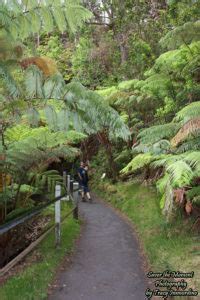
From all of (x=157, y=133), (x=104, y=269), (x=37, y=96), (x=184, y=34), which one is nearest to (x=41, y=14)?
(x=37, y=96)

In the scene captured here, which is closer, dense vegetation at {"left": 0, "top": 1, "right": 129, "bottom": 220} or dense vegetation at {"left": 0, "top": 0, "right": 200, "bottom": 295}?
dense vegetation at {"left": 0, "top": 1, "right": 129, "bottom": 220}

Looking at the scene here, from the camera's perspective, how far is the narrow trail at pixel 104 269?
4.84 m

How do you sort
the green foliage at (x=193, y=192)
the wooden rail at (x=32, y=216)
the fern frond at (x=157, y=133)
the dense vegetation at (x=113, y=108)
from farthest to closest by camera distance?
1. the fern frond at (x=157, y=133)
2. the green foliage at (x=193, y=192)
3. the dense vegetation at (x=113, y=108)
4. the wooden rail at (x=32, y=216)

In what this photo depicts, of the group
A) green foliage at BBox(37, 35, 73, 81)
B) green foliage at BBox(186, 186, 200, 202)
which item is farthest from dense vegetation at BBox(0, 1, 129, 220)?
Answer: green foliage at BBox(37, 35, 73, 81)

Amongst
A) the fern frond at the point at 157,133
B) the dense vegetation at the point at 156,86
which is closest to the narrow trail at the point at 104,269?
the dense vegetation at the point at 156,86

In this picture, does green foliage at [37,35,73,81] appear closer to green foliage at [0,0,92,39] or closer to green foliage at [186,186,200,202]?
green foliage at [186,186,200,202]

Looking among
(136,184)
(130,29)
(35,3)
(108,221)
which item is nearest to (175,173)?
(35,3)

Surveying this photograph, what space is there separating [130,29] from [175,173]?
33.9 ft

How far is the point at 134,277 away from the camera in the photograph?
17.9ft

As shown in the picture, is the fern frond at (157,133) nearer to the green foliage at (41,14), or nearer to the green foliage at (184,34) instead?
the green foliage at (184,34)

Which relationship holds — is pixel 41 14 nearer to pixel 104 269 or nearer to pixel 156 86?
pixel 104 269

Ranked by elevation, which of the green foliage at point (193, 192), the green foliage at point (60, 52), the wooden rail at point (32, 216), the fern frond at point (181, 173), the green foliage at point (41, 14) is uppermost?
the green foliage at point (60, 52)

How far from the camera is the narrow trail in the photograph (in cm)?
484

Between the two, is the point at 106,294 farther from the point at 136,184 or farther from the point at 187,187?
the point at 136,184
